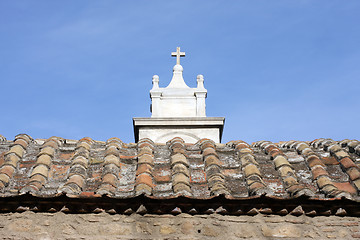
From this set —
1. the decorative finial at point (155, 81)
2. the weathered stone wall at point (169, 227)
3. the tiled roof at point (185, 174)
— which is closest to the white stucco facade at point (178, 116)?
the decorative finial at point (155, 81)

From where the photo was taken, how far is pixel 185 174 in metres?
6.26

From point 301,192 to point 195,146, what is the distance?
2.03 meters

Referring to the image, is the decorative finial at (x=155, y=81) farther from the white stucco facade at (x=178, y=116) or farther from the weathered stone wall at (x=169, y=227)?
the weathered stone wall at (x=169, y=227)

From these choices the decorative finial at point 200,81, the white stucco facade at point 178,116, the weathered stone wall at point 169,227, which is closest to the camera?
the weathered stone wall at point 169,227

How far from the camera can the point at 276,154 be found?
693 cm

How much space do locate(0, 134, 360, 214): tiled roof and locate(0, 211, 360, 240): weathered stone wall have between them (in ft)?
0.42

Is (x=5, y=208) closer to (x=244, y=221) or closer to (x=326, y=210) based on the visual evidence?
(x=244, y=221)

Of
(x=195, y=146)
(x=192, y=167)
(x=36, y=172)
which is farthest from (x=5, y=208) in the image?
(x=195, y=146)

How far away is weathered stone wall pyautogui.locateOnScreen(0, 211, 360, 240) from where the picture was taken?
545 centimetres

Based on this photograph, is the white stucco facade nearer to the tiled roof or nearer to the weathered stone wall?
the tiled roof

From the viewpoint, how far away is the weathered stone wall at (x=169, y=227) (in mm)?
5453

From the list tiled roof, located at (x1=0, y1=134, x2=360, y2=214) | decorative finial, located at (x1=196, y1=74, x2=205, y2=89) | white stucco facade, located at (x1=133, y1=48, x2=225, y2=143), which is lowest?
tiled roof, located at (x1=0, y1=134, x2=360, y2=214)

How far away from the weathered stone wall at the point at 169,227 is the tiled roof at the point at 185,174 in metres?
0.13

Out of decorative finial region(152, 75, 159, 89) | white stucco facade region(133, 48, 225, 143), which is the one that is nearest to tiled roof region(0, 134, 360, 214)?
white stucco facade region(133, 48, 225, 143)
